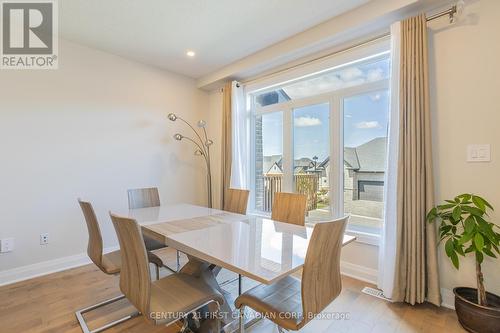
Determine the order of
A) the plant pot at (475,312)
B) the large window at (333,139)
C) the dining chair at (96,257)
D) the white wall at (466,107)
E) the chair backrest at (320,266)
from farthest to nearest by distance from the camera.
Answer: the large window at (333,139), the white wall at (466,107), the dining chair at (96,257), the plant pot at (475,312), the chair backrest at (320,266)

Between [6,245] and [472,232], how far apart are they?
4.13 metres

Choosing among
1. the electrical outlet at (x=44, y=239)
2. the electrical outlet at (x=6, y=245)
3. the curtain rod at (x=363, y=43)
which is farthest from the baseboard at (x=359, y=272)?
the electrical outlet at (x=6, y=245)

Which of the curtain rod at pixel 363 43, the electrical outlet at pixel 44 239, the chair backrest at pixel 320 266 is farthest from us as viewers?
the electrical outlet at pixel 44 239

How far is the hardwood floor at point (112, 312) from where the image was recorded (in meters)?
1.80

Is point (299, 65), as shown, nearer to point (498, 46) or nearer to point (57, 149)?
point (498, 46)

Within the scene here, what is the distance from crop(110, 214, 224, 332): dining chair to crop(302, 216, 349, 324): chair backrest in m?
0.57

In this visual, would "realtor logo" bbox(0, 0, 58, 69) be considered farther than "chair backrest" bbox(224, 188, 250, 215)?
No

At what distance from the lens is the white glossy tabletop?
119 cm

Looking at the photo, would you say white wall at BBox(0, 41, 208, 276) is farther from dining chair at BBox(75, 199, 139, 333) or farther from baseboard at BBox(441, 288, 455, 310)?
baseboard at BBox(441, 288, 455, 310)

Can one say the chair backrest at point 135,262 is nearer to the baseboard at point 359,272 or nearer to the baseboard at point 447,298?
the baseboard at point 359,272

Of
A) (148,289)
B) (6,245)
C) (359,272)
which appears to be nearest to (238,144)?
(359,272)

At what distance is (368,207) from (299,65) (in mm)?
1895

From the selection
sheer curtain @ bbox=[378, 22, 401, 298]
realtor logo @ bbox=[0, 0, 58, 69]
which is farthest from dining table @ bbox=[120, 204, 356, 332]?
realtor logo @ bbox=[0, 0, 58, 69]

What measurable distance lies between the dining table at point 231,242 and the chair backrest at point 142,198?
33 cm
